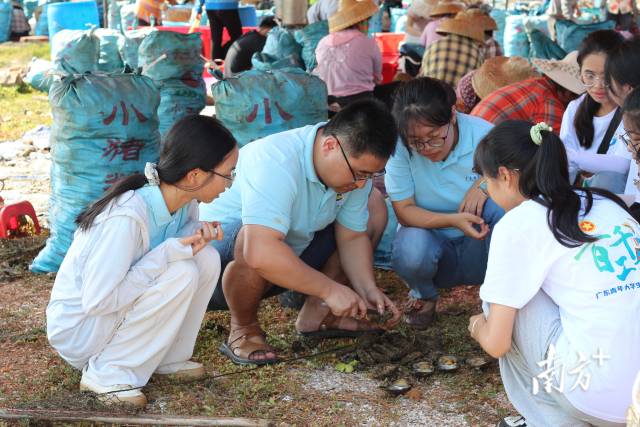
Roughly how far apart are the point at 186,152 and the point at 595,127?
1.68 m

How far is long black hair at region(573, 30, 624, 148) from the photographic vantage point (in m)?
3.18

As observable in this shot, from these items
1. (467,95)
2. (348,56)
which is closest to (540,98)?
(467,95)

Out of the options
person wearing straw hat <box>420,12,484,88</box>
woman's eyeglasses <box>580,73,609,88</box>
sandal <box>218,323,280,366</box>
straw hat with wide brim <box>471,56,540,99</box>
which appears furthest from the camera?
person wearing straw hat <box>420,12,484,88</box>

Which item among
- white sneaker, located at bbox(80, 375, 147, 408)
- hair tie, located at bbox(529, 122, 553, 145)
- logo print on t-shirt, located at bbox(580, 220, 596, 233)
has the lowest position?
white sneaker, located at bbox(80, 375, 147, 408)

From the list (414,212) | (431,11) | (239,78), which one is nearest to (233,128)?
(239,78)

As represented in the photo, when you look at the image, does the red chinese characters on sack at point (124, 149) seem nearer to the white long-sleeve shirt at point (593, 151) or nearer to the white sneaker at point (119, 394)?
the white sneaker at point (119, 394)

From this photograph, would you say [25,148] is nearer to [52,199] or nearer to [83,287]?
[52,199]

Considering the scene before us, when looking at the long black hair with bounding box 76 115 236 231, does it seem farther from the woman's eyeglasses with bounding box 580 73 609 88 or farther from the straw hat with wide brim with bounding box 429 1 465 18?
the straw hat with wide brim with bounding box 429 1 465 18

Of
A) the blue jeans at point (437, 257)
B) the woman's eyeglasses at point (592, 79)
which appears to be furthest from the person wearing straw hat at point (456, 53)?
the blue jeans at point (437, 257)

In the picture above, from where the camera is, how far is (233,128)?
4.02m

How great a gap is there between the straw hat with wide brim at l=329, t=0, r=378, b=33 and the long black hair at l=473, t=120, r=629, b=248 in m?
3.62

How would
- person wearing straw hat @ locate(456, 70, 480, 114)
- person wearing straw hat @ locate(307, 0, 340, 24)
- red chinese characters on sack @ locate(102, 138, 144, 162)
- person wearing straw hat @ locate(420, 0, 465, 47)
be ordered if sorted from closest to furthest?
red chinese characters on sack @ locate(102, 138, 144, 162) → person wearing straw hat @ locate(456, 70, 480, 114) → person wearing straw hat @ locate(420, 0, 465, 47) → person wearing straw hat @ locate(307, 0, 340, 24)

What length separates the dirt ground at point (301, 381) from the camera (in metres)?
2.50

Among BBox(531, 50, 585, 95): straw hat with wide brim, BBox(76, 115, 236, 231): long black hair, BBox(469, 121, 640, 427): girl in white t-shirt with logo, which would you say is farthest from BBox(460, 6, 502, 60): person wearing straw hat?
BBox(469, 121, 640, 427): girl in white t-shirt with logo
